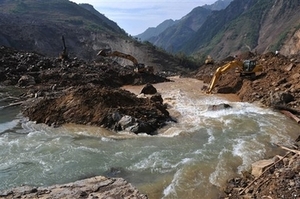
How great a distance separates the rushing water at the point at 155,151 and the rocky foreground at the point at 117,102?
0.69 metres

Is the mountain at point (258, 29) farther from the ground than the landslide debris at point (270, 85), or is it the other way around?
the mountain at point (258, 29)

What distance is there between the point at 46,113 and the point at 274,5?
153 metres

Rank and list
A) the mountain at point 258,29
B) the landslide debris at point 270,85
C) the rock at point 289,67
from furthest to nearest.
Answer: the mountain at point 258,29 → the rock at point 289,67 → the landslide debris at point 270,85

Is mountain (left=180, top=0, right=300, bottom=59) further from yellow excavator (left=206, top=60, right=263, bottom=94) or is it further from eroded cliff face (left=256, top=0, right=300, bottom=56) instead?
yellow excavator (left=206, top=60, right=263, bottom=94)

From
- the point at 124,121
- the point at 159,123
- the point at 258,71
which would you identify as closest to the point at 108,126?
the point at 124,121

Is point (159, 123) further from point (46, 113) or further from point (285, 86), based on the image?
point (285, 86)

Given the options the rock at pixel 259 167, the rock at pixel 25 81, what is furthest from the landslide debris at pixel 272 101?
the rock at pixel 25 81

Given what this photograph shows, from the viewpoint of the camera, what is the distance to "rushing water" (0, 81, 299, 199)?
10266mm

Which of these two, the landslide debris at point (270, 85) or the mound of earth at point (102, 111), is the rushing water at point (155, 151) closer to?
the mound of earth at point (102, 111)

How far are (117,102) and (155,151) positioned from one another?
16.4 ft

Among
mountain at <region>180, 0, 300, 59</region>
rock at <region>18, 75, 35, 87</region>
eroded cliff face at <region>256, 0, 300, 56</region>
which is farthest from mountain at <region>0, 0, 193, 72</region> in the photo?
eroded cliff face at <region>256, 0, 300, 56</region>

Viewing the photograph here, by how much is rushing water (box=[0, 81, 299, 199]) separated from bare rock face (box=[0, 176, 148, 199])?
2.47 m

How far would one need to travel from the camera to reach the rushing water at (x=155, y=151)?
404 inches

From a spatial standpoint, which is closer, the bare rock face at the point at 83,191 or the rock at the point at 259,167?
the bare rock face at the point at 83,191
